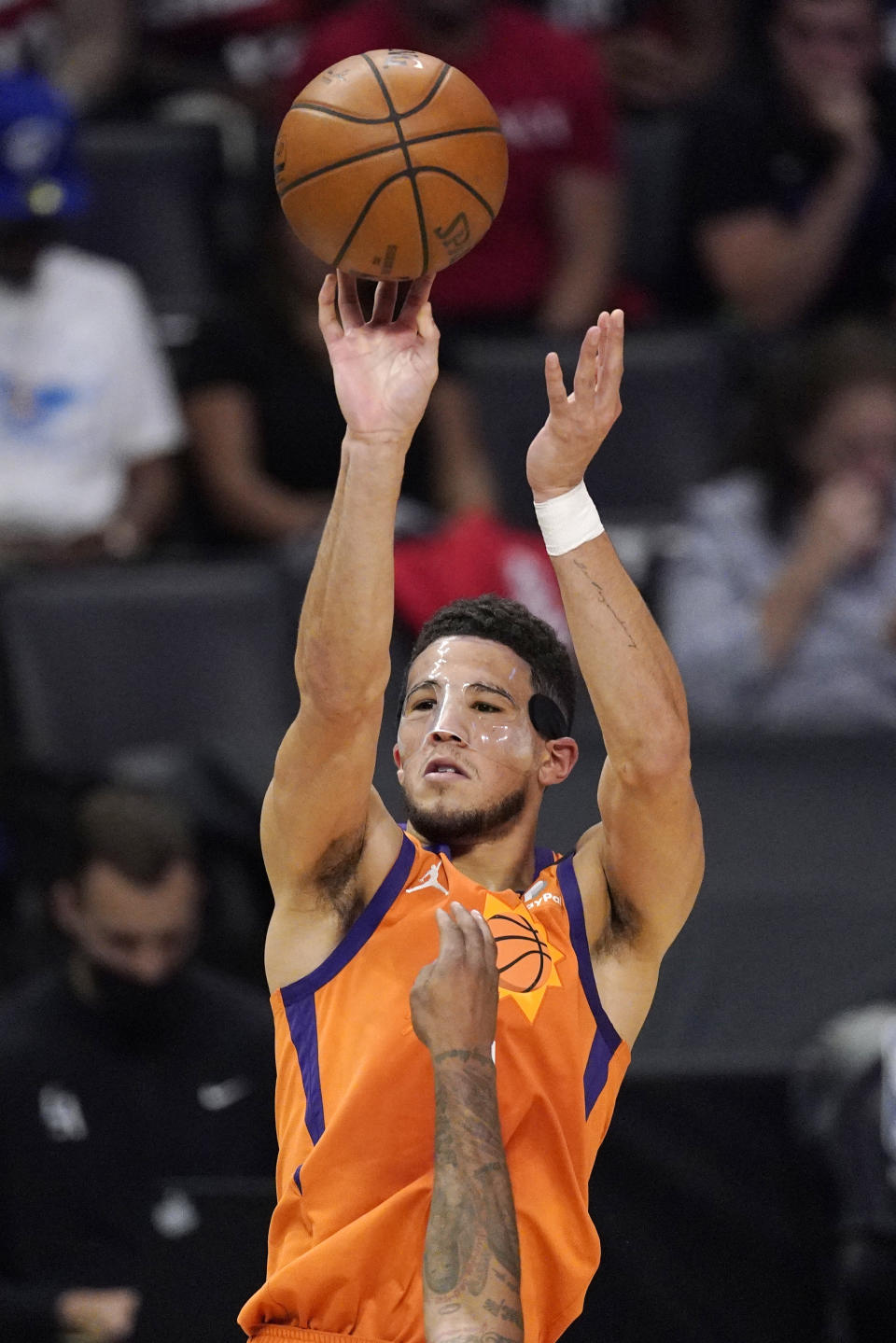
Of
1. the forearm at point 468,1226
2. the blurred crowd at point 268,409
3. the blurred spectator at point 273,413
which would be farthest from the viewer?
the blurred spectator at point 273,413

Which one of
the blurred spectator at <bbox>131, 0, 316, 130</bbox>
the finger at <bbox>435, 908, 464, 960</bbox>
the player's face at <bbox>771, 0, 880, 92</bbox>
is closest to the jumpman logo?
the finger at <bbox>435, 908, 464, 960</bbox>

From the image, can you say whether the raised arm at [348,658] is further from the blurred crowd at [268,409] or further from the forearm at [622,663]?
the blurred crowd at [268,409]

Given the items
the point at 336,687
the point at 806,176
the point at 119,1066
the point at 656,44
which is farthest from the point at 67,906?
the point at 656,44

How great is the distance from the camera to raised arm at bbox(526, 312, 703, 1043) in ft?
11.0

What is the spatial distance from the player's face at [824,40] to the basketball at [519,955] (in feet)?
16.8

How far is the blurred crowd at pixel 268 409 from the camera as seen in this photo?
573cm

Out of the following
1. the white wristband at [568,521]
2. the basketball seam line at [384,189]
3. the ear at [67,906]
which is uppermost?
the basketball seam line at [384,189]

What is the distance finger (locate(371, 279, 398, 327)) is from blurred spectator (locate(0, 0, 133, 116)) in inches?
193

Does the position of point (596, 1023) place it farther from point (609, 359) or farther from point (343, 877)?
point (609, 359)

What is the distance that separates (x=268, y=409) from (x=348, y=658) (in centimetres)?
398

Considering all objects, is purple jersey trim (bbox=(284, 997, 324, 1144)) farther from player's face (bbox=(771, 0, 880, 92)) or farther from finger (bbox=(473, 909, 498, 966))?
player's face (bbox=(771, 0, 880, 92))

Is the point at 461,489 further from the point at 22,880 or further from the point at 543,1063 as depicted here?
the point at 543,1063

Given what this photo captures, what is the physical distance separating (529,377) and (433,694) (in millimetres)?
3965

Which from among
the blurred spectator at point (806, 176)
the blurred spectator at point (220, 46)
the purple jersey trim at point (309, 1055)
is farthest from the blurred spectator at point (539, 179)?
Result: the purple jersey trim at point (309, 1055)
